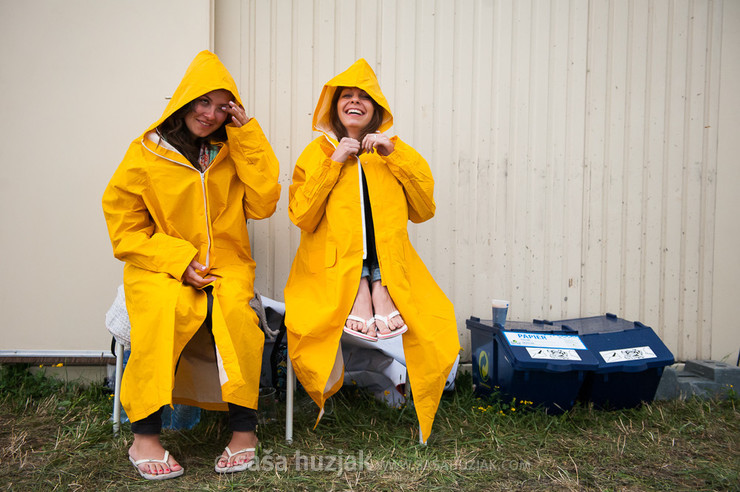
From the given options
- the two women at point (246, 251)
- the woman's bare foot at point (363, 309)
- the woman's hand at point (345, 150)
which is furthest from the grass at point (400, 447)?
the woman's hand at point (345, 150)

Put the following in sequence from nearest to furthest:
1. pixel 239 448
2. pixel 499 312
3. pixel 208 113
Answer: pixel 239 448 < pixel 208 113 < pixel 499 312

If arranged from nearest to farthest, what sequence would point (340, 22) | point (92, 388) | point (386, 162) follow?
point (386, 162) → point (92, 388) → point (340, 22)

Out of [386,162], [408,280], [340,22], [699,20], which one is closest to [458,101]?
[340,22]

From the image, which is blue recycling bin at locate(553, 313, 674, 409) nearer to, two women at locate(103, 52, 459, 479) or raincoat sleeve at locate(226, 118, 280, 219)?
two women at locate(103, 52, 459, 479)

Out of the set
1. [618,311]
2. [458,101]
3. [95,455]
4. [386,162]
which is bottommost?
[95,455]

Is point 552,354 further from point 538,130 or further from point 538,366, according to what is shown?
point 538,130

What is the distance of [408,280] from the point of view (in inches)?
94.7

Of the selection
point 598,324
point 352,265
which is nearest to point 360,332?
point 352,265

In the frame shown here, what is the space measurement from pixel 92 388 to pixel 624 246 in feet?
10.4

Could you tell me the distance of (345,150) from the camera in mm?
2338

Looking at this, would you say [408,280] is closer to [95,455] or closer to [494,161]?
[494,161]

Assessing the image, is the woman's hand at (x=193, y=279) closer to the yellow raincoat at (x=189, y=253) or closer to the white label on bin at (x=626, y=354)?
the yellow raincoat at (x=189, y=253)

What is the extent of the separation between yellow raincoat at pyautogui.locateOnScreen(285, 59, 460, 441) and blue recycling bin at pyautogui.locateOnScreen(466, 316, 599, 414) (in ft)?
1.30

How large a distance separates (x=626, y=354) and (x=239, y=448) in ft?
6.13
